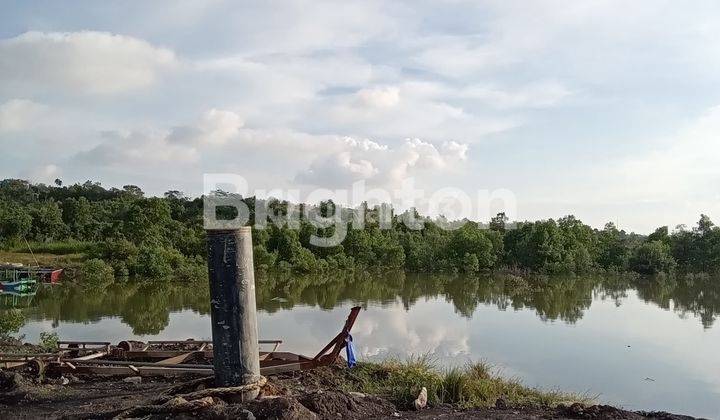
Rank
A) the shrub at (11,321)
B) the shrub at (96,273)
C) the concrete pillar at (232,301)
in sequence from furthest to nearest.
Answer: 1. the shrub at (96,273)
2. the shrub at (11,321)
3. the concrete pillar at (232,301)

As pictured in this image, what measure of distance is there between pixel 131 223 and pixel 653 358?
106 ft

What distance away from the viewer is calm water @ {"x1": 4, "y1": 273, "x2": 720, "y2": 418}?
11211 millimetres

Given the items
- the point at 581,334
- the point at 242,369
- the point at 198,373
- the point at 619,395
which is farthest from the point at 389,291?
the point at 242,369

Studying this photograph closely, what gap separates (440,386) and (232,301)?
2886 mm

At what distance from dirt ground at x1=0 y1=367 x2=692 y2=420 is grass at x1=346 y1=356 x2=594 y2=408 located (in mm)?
237

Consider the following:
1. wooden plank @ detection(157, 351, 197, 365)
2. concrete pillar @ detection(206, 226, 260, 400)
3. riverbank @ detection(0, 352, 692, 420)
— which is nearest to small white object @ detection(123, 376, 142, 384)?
riverbank @ detection(0, 352, 692, 420)

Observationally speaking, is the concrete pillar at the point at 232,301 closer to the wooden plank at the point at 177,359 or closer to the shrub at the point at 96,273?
the wooden plank at the point at 177,359

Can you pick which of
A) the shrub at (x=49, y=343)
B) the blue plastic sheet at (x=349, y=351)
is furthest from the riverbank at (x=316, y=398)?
the shrub at (x=49, y=343)

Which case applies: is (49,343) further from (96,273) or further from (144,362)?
(96,273)

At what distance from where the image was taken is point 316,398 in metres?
4.65

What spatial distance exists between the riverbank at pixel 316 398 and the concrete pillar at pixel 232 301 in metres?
0.23

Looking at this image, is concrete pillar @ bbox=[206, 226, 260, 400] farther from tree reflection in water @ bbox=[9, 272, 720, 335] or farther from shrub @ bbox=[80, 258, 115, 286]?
shrub @ bbox=[80, 258, 115, 286]

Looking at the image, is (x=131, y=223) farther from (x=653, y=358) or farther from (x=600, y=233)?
(x=600, y=233)

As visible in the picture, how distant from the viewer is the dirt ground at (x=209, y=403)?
4.08 meters
